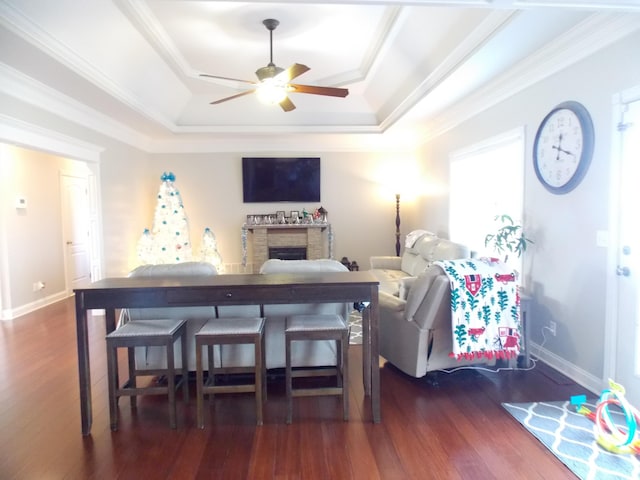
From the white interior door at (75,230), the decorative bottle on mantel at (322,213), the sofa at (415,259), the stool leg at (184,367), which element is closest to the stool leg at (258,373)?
the stool leg at (184,367)

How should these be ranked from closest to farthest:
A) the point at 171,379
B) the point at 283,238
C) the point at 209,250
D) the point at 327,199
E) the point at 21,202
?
1. the point at 171,379
2. the point at 21,202
3. the point at 209,250
4. the point at 283,238
5. the point at 327,199

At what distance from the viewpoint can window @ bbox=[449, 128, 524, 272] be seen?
3.85 m

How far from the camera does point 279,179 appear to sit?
22.0ft

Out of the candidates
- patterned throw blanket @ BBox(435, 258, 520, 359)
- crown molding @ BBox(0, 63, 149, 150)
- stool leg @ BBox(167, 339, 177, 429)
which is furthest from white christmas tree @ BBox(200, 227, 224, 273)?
patterned throw blanket @ BBox(435, 258, 520, 359)

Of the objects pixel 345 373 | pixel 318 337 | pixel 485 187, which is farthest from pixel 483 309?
pixel 485 187

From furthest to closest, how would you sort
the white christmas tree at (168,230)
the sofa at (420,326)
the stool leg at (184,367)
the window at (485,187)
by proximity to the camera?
1. the white christmas tree at (168,230)
2. the window at (485,187)
3. the sofa at (420,326)
4. the stool leg at (184,367)

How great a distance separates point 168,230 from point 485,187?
458cm

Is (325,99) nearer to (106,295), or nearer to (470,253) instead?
(470,253)

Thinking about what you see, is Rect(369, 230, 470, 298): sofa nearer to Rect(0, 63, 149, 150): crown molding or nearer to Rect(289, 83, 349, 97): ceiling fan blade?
Rect(289, 83, 349, 97): ceiling fan blade

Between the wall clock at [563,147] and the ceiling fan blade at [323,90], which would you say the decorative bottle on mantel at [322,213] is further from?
the wall clock at [563,147]

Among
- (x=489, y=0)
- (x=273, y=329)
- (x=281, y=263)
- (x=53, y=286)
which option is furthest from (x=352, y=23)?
(x=53, y=286)

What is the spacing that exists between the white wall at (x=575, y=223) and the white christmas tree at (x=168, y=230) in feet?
15.3

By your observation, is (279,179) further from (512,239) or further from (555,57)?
(555,57)

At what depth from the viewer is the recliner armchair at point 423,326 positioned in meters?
2.74
